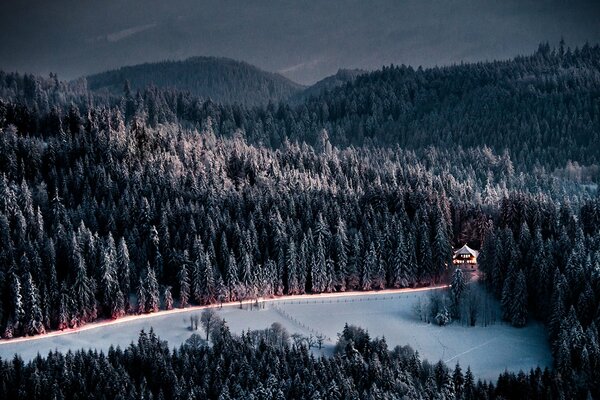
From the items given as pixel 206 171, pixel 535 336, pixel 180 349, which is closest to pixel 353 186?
pixel 206 171

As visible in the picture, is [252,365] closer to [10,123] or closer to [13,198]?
[13,198]

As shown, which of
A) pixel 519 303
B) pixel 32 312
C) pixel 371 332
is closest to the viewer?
pixel 32 312

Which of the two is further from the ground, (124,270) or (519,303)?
(124,270)

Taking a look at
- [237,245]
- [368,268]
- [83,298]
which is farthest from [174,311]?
[368,268]

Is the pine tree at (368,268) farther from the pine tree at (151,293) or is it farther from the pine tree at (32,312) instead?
the pine tree at (32,312)

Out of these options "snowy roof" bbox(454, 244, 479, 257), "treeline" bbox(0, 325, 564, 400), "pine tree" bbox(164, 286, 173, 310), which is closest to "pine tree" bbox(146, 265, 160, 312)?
"pine tree" bbox(164, 286, 173, 310)

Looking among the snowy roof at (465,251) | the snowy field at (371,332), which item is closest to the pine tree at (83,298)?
the snowy field at (371,332)

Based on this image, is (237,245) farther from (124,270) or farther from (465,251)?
(465,251)
